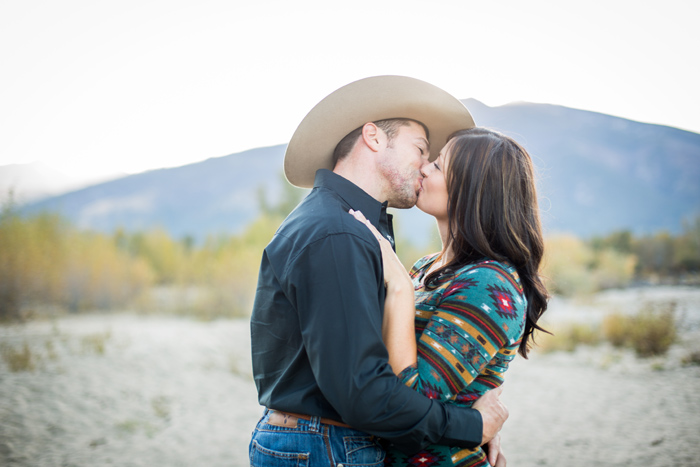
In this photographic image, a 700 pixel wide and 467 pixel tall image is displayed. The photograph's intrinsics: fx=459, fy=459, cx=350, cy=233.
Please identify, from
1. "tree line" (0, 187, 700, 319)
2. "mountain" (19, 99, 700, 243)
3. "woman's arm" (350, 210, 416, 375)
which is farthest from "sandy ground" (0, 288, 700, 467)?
"mountain" (19, 99, 700, 243)

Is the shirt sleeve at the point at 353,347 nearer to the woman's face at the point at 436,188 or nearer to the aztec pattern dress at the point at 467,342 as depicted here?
the aztec pattern dress at the point at 467,342

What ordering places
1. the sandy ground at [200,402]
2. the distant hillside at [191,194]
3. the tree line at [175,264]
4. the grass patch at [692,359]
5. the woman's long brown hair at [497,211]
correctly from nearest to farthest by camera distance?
the woman's long brown hair at [497,211], the sandy ground at [200,402], the tree line at [175,264], the grass patch at [692,359], the distant hillside at [191,194]

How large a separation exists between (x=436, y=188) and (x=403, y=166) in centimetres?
19

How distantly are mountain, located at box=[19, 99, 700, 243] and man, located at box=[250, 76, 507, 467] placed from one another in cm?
1534

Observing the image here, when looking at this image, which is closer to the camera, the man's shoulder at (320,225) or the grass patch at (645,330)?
the man's shoulder at (320,225)

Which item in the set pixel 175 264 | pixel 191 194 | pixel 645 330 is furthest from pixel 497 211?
pixel 191 194

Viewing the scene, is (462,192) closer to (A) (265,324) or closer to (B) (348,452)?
(A) (265,324)

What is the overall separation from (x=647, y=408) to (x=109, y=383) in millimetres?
9950

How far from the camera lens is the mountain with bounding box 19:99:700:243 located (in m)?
33.2

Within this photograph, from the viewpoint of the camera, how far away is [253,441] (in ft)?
5.93

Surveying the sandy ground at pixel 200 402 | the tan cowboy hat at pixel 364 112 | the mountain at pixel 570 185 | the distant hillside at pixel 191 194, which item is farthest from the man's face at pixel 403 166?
the distant hillside at pixel 191 194

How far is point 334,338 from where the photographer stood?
4.61 ft

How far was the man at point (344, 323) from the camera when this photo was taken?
1.41 meters

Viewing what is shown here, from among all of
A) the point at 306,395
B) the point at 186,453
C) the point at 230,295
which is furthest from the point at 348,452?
the point at 230,295
